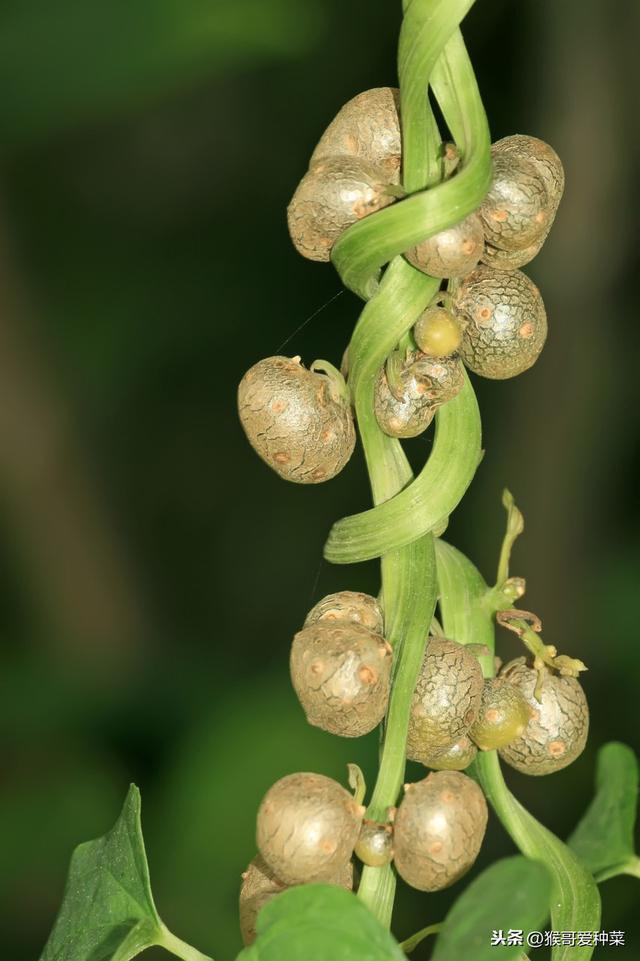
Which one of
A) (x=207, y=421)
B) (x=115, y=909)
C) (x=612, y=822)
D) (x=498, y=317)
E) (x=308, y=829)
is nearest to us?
(x=308, y=829)

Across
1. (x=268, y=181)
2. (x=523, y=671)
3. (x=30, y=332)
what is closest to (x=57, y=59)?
(x=30, y=332)

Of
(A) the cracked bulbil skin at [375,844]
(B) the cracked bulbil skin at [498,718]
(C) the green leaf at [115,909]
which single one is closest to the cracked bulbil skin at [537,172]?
(B) the cracked bulbil skin at [498,718]

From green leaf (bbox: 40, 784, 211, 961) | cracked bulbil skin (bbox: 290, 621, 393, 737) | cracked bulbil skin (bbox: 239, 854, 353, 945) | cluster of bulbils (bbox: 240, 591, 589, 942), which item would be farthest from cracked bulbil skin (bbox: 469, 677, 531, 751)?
green leaf (bbox: 40, 784, 211, 961)

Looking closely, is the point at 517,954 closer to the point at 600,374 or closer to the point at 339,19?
the point at 600,374

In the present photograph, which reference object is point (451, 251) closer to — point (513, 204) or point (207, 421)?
point (513, 204)

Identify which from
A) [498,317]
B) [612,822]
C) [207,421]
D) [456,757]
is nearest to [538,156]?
[498,317]

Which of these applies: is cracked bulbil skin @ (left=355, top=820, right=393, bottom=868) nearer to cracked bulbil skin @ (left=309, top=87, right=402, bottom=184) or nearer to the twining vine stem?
the twining vine stem

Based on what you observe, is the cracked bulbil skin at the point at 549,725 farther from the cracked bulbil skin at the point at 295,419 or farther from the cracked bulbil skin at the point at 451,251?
the cracked bulbil skin at the point at 451,251
